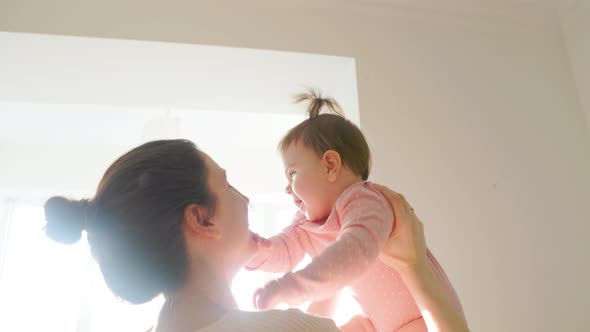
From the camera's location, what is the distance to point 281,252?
1.03m

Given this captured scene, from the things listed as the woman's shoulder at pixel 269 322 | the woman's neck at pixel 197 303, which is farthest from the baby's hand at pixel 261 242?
the woman's shoulder at pixel 269 322

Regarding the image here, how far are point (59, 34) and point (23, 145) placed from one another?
211 cm

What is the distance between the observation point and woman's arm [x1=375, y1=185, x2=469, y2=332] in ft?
2.51

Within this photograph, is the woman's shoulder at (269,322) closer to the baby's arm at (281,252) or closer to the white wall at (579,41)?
the baby's arm at (281,252)

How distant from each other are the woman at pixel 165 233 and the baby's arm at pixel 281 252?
0.24m

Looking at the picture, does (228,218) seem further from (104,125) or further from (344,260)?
(104,125)

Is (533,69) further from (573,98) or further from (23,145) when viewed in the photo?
(23,145)

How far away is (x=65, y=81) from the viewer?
1.75 meters

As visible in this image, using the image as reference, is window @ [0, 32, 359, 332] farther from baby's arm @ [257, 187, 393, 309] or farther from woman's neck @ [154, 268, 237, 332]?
woman's neck @ [154, 268, 237, 332]

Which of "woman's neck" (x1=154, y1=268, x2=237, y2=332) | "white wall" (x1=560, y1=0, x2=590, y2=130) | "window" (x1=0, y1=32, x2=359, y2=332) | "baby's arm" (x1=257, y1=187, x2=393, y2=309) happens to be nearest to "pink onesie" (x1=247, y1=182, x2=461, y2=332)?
"baby's arm" (x1=257, y1=187, x2=393, y2=309)

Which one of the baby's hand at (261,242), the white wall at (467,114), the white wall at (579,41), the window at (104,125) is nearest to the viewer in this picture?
the baby's hand at (261,242)

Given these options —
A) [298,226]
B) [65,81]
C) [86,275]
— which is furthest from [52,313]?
[298,226]

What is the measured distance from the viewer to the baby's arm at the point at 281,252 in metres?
0.97

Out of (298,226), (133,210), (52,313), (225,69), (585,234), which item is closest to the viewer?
(133,210)
